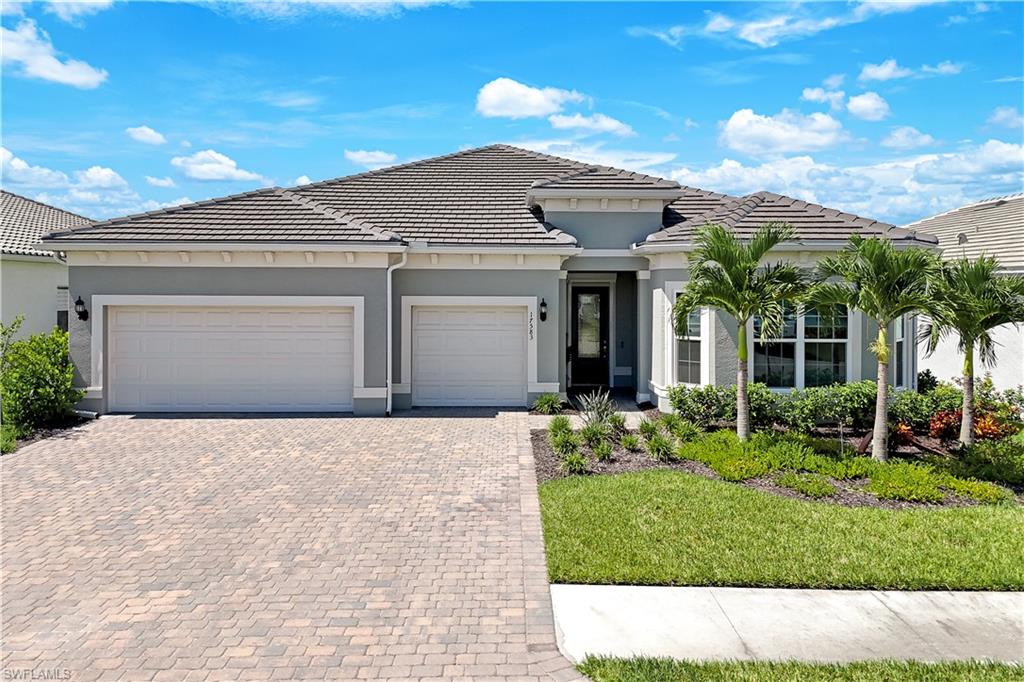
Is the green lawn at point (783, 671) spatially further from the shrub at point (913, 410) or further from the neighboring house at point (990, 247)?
the neighboring house at point (990, 247)

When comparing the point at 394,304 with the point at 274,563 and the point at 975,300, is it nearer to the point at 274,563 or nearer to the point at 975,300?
the point at 274,563

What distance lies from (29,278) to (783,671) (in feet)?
67.7

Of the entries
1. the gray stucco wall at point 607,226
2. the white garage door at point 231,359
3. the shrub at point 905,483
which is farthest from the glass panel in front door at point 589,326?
the shrub at point 905,483

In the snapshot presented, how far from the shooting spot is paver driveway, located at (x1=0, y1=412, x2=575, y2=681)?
14.2ft

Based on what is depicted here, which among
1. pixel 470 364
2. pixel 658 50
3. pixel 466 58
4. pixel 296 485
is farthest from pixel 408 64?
pixel 296 485

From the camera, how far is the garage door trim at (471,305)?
13695mm

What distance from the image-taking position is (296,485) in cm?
815

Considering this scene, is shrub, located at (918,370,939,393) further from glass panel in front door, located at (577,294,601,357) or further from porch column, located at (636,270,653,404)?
glass panel in front door, located at (577,294,601,357)

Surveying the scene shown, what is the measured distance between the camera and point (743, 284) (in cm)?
945

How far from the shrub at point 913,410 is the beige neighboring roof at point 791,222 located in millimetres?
3266

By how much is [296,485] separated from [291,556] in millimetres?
2319

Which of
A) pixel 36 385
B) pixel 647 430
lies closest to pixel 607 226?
pixel 647 430

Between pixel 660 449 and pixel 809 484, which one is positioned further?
pixel 660 449

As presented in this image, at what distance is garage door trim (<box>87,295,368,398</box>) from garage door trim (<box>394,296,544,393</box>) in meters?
1.08
